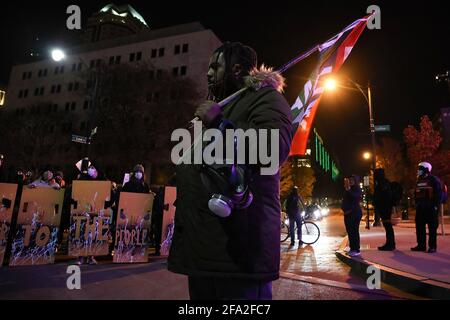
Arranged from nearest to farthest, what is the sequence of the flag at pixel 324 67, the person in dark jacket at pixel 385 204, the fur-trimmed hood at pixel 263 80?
the fur-trimmed hood at pixel 263 80 → the person in dark jacket at pixel 385 204 → the flag at pixel 324 67

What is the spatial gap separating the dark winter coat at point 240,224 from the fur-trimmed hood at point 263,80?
0.05 meters

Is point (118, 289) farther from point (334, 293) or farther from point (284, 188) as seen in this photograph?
point (284, 188)

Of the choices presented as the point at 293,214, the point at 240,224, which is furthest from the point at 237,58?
the point at 293,214

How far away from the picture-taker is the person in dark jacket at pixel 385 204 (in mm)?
8500

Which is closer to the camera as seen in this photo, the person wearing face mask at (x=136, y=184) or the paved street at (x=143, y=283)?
the paved street at (x=143, y=283)

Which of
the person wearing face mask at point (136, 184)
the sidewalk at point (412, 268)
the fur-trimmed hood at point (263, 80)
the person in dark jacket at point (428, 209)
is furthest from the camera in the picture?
the person wearing face mask at point (136, 184)

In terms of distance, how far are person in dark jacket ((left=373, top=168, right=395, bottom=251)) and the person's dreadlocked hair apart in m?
7.73

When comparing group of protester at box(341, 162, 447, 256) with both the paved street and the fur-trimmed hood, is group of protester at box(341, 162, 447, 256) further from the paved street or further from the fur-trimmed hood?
the fur-trimmed hood

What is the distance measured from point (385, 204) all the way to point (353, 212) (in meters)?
0.96

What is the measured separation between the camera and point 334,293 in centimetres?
500

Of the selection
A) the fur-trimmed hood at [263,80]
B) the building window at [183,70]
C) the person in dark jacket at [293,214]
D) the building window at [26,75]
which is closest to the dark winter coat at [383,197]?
the person in dark jacket at [293,214]

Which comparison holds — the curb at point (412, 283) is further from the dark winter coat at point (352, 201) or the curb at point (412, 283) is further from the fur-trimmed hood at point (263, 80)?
the fur-trimmed hood at point (263, 80)

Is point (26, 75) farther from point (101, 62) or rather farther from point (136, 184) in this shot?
point (136, 184)

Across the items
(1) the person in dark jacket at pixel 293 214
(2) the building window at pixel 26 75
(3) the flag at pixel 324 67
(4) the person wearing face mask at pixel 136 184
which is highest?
(2) the building window at pixel 26 75
